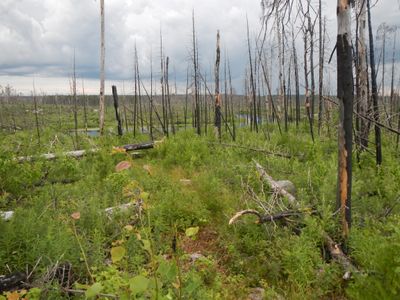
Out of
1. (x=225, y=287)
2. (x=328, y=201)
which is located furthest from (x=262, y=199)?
(x=225, y=287)

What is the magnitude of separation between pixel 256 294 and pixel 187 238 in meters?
1.87

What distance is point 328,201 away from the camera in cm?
522

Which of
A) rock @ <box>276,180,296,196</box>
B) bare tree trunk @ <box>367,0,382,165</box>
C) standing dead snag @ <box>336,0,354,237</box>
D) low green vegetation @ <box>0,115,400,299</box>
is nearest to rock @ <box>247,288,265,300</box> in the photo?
low green vegetation @ <box>0,115,400,299</box>

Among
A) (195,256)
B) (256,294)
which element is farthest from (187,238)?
(256,294)

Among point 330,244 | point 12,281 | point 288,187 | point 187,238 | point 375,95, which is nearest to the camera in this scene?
point 12,281

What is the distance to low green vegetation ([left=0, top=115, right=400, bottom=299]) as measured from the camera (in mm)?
2789

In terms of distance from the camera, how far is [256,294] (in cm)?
377

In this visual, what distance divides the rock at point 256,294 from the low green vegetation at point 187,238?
0.03m

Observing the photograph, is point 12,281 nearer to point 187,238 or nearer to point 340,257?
point 187,238

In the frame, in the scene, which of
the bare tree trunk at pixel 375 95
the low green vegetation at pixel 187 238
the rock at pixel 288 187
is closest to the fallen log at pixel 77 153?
the low green vegetation at pixel 187 238

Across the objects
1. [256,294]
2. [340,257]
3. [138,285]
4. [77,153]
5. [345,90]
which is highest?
[345,90]

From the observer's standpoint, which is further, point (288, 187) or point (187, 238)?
point (288, 187)

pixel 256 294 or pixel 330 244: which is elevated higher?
pixel 330 244

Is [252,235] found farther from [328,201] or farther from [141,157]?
[141,157]
